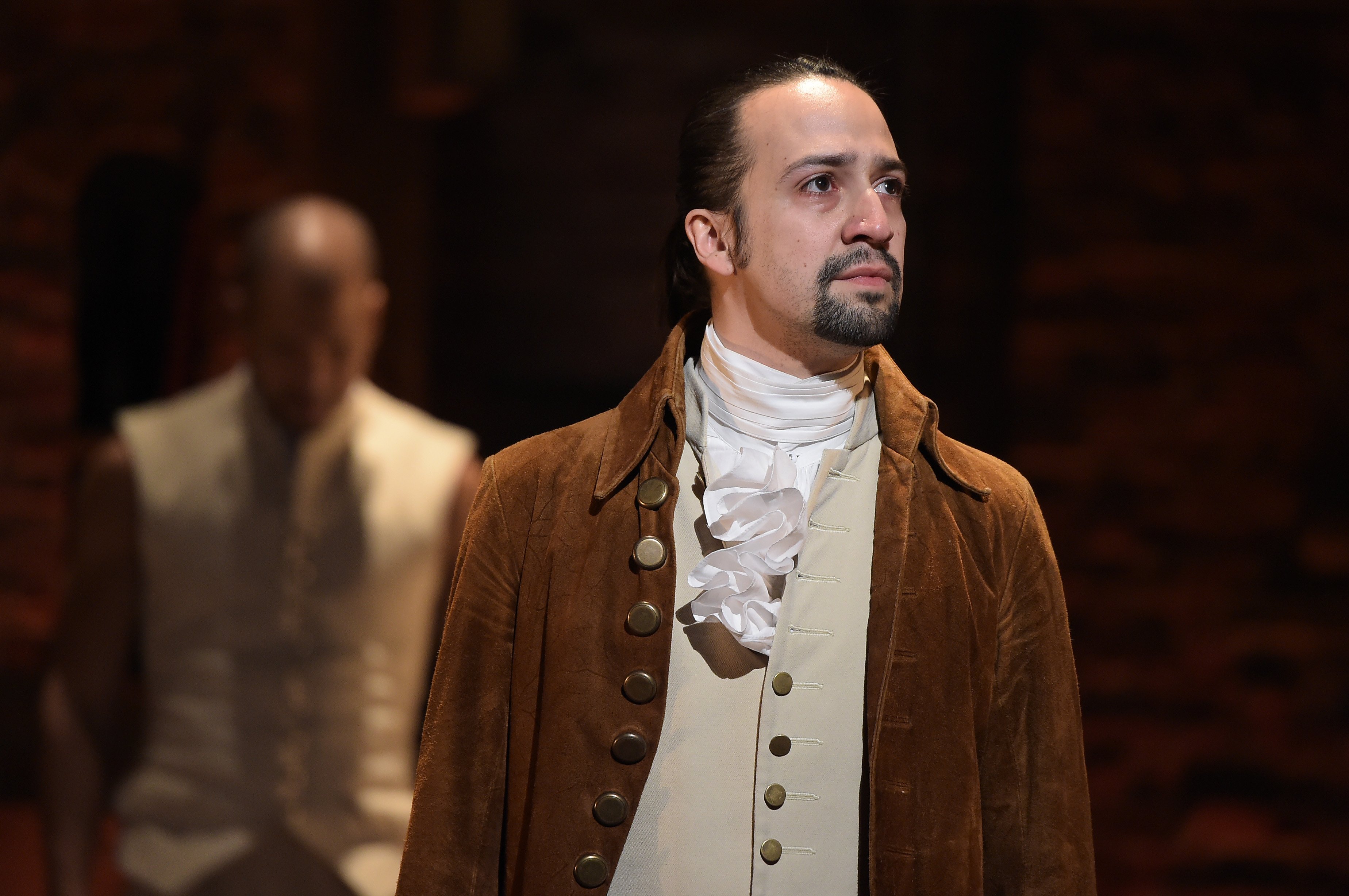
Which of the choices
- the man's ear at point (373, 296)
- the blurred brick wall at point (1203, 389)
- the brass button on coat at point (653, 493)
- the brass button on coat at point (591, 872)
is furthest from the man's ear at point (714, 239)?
the blurred brick wall at point (1203, 389)

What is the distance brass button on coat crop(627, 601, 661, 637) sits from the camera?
137 cm

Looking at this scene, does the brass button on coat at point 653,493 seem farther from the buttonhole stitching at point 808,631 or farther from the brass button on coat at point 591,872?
the brass button on coat at point 591,872

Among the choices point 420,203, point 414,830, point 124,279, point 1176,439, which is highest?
point 420,203

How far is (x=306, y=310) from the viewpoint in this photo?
2389 millimetres

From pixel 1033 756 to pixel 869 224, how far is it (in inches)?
21.3

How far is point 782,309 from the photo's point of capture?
143cm

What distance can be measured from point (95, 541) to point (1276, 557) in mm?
2354

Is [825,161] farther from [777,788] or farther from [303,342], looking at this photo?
[303,342]

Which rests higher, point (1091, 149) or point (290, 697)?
point (1091, 149)

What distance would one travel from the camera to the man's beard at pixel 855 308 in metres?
1.39

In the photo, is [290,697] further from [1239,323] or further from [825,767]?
[1239,323]

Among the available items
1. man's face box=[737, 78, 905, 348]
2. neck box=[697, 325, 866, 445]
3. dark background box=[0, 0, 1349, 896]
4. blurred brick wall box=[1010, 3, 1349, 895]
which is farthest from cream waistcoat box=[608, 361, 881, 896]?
blurred brick wall box=[1010, 3, 1349, 895]

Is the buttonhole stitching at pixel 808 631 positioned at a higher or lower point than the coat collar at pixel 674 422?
lower

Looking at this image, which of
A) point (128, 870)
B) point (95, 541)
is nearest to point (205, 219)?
point (95, 541)
